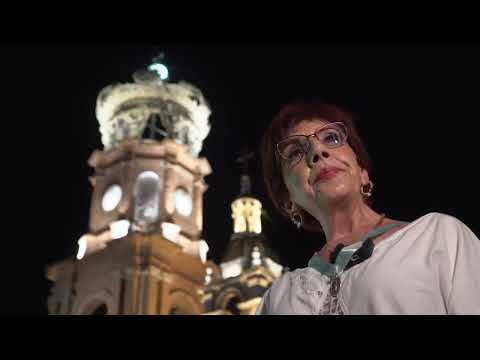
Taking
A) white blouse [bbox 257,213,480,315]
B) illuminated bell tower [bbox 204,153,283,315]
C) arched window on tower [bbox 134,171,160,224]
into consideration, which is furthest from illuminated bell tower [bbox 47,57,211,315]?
white blouse [bbox 257,213,480,315]

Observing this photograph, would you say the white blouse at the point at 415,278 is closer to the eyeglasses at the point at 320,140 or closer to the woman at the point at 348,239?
the woman at the point at 348,239

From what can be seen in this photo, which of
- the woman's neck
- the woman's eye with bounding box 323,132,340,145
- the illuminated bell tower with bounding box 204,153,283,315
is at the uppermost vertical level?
the illuminated bell tower with bounding box 204,153,283,315

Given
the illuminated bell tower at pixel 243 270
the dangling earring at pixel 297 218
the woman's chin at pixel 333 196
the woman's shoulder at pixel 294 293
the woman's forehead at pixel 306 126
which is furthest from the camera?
the illuminated bell tower at pixel 243 270

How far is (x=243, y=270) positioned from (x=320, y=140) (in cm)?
3781

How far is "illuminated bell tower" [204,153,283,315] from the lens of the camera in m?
40.2

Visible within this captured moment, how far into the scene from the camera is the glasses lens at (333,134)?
4371 mm

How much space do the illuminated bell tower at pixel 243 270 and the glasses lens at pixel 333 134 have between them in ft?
110

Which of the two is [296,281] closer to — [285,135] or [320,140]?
[320,140]

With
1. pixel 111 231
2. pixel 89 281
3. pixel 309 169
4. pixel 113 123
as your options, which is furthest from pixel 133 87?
pixel 309 169

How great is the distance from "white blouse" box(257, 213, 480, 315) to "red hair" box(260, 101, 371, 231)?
2.83ft

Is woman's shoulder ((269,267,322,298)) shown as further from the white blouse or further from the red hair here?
the red hair

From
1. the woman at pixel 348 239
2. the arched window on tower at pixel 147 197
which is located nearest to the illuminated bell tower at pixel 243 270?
the arched window on tower at pixel 147 197
